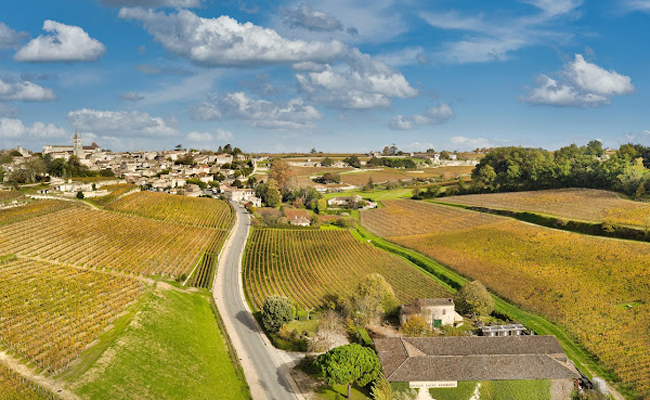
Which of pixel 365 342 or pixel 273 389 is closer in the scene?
pixel 273 389

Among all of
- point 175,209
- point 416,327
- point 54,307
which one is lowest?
point 416,327

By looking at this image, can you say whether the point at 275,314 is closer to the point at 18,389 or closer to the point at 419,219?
the point at 18,389

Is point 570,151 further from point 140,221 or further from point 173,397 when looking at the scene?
point 173,397

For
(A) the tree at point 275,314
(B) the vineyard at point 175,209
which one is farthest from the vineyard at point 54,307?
(B) the vineyard at point 175,209

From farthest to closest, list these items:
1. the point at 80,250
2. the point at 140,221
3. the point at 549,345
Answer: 1. the point at 140,221
2. the point at 80,250
3. the point at 549,345

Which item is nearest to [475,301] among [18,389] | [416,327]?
[416,327]

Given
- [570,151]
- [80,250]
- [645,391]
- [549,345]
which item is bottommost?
[645,391]

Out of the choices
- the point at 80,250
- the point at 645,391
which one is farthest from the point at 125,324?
the point at 645,391
